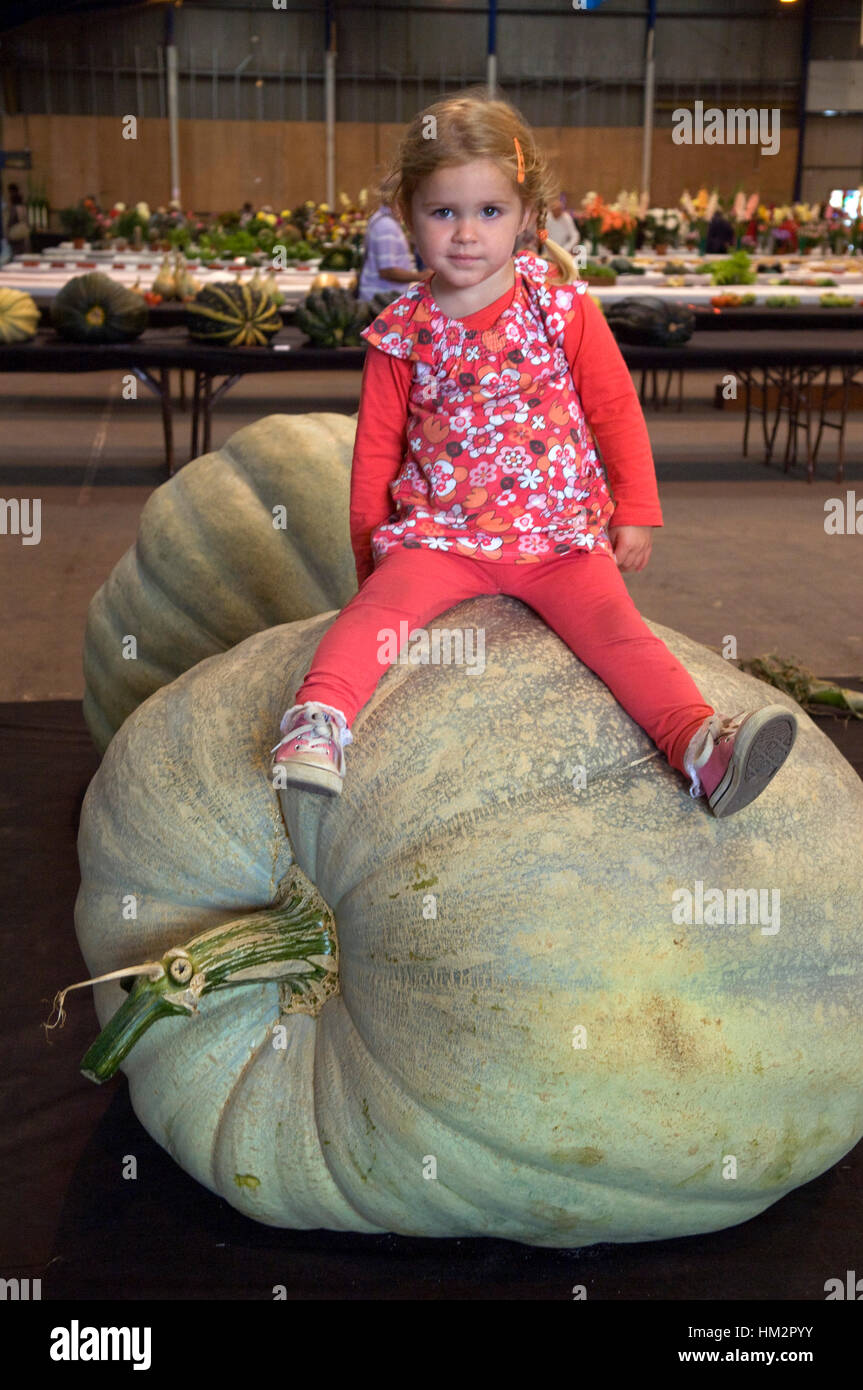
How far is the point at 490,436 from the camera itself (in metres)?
2.00

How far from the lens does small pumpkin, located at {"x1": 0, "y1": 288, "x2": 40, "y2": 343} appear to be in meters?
7.00

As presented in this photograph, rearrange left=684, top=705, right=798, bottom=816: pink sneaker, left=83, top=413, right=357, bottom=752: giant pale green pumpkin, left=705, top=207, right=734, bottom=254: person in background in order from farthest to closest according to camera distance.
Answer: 1. left=705, top=207, right=734, bottom=254: person in background
2. left=83, top=413, right=357, bottom=752: giant pale green pumpkin
3. left=684, top=705, right=798, bottom=816: pink sneaker

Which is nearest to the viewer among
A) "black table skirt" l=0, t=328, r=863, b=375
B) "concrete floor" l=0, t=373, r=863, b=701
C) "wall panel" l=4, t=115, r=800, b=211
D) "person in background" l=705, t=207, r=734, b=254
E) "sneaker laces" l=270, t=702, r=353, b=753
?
"sneaker laces" l=270, t=702, r=353, b=753

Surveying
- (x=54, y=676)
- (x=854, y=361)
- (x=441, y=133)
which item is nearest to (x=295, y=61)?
(x=854, y=361)

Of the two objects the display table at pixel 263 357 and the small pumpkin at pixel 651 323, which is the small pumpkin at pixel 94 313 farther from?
the small pumpkin at pixel 651 323

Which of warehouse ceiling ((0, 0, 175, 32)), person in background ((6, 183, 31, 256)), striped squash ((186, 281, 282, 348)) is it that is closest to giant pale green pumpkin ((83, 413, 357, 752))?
striped squash ((186, 281, 282, 348))

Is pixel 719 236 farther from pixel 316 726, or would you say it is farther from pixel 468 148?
pixel 316 726

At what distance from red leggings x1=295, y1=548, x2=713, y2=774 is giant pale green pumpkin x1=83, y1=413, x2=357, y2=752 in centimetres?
84

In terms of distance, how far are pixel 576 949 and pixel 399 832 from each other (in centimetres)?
25

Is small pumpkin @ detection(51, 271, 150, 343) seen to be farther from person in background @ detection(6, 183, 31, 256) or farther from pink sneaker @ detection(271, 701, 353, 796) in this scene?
person in background @ detection(6, 183, 31, 256)

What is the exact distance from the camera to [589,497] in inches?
80.8

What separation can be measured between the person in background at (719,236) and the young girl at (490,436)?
11.8 meters
